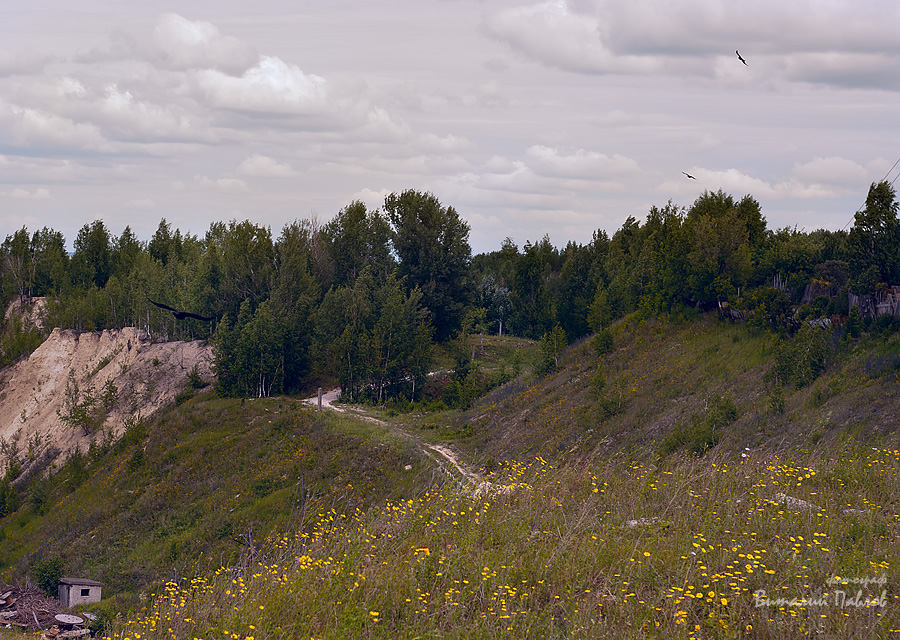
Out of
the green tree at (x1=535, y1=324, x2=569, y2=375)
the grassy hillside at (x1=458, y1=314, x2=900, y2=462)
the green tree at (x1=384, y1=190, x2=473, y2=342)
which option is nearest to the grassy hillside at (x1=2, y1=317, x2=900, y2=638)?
the grassy hillside at (x1=458, y1=314, x2=900, y2=462)

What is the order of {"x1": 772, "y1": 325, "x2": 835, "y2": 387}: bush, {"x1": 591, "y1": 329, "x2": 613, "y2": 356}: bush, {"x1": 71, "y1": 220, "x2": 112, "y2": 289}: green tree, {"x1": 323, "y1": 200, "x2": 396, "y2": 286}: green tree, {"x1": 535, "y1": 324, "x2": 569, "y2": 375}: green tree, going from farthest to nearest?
1. {"x1": 71, "y1": 220, "x2": 112, "y2": 289}: green tree
2. {"x1": 323, "y1": 200, "x2": 396, "y2": 286}: green tree
3. {"x1": 535, "y1": 324, "x2": 569, "y2": 375}: green tree
4. {"x1": 591, "y1": 329, "x2": 613, "y2": 356}: bush
5. {"x1": 772, "y1": 325, "x2": 835, "y2": 387}: bush

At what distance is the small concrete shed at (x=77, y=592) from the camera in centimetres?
2783

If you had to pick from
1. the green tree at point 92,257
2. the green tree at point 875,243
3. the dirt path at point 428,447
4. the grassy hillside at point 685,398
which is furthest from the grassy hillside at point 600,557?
the green tree at point 92,257

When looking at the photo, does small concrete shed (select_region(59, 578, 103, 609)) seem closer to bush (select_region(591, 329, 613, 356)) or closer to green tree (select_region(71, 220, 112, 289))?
bush (select_region(591, 329, 613, 356))

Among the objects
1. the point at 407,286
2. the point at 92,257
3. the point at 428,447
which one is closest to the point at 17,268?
the point at 92,257

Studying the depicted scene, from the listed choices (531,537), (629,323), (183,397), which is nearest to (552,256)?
(629,323)

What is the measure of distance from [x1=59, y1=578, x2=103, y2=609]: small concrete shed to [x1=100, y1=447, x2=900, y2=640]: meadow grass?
2286 centimetres

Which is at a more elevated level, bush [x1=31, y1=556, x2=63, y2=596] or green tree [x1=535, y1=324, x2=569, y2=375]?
green tree [x1=535, y1=324, x2=569, y2=375]

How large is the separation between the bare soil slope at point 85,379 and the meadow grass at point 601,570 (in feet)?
172

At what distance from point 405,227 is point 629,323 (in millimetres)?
25902

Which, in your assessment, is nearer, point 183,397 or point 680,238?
point 680,238

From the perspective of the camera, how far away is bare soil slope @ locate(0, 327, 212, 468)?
58000mm

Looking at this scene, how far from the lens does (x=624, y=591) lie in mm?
6516

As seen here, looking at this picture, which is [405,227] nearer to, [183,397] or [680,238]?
[183,397]
